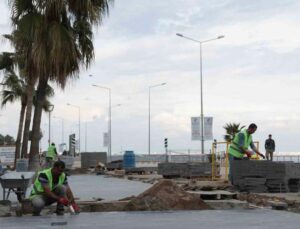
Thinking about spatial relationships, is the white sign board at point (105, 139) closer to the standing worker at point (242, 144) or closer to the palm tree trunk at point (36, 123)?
the palm tree trunk at point (36, 123)

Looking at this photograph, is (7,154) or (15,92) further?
(7,154)

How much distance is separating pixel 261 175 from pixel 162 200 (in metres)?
5.34

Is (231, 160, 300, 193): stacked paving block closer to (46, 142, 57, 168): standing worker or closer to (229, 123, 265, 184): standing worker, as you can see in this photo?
(229, 123, 265, 184): standing worker

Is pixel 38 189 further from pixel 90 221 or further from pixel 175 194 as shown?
pixel 175 194

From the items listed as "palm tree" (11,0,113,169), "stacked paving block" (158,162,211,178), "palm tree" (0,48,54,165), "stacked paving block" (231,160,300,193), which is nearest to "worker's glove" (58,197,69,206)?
"stacked paving block" (231,160,300,193)

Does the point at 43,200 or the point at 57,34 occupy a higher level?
the point at 57,34

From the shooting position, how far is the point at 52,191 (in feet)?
35.3

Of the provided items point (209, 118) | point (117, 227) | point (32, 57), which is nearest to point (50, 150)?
point (32, 57)

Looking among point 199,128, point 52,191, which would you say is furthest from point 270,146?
point 52,191

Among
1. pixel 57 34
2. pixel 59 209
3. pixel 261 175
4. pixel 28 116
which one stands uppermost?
pixel 57 34

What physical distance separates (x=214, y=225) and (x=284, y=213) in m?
2.27

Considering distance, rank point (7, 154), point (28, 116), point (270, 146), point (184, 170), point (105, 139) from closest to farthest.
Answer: point (184, 170) < point (270, 146) < point (28, 116) < point (7, 154) < point (105, 139)

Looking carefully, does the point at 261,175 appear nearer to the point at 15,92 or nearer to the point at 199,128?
the point at 199,128

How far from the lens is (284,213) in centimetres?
1120
